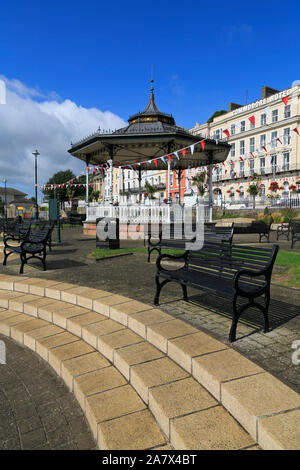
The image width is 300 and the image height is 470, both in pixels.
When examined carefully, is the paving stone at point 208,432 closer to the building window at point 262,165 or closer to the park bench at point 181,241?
the park bench at point 181,241

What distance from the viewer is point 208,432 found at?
187 centimetres

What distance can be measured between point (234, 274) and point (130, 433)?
1.86 m

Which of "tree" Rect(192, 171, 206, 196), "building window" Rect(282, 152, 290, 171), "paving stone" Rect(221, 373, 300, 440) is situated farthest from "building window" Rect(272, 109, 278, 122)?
"paving stone" Rect(221, 373, 300, 440)

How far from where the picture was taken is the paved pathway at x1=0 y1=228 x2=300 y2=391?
2727mm

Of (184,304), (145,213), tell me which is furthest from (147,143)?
(184,304)

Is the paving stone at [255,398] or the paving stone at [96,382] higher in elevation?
the paving stone at [255,398]

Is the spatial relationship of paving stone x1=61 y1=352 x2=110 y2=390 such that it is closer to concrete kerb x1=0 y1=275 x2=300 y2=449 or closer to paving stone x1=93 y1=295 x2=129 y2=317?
concrete kerb x1=0 y1=275 x2=300 y2=449

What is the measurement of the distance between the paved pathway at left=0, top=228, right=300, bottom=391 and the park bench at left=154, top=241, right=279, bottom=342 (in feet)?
0.67

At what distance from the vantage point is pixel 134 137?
46.4ft

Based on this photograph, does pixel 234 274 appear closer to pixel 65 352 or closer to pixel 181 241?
pixel 65 352

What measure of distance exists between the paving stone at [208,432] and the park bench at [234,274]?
1.10 metres

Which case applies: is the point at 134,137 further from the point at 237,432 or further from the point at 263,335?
the point at 237,432

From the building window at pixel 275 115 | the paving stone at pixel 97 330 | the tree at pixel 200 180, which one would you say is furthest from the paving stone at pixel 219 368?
the building window at pixel 275 115

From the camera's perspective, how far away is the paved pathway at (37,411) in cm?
221
